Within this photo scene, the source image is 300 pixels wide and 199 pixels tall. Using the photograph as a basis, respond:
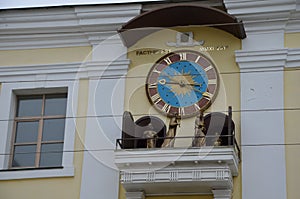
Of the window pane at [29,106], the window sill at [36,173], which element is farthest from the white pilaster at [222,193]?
the window pane at [29,106]

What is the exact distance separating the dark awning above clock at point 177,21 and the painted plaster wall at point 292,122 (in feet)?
2.38

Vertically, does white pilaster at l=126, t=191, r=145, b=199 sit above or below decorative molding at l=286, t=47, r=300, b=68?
below

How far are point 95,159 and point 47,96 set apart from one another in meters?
1.34

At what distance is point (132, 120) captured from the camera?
38.7 feet

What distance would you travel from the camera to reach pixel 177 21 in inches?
483

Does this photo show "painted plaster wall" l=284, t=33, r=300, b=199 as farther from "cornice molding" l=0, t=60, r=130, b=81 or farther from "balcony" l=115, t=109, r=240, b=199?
"cornice molding" l=0, t=60, r=130, b=81

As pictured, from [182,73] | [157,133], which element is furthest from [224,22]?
[157,133]

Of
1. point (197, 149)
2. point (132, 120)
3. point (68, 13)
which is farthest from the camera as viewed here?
point (68, 13)

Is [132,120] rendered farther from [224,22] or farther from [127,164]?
[224,22]

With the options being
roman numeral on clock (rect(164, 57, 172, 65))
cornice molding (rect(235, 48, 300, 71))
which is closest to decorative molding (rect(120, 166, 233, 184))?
cornice molding (rect(235, 48, 300, 71))

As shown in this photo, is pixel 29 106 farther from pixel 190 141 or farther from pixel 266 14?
pixel 266 14

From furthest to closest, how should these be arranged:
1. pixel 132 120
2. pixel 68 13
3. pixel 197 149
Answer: pixel 68 13, pixel 132 120, pixel 197 149

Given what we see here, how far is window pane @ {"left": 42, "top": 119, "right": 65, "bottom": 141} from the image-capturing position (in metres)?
12.3

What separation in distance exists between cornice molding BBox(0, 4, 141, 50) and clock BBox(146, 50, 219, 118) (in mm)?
828
